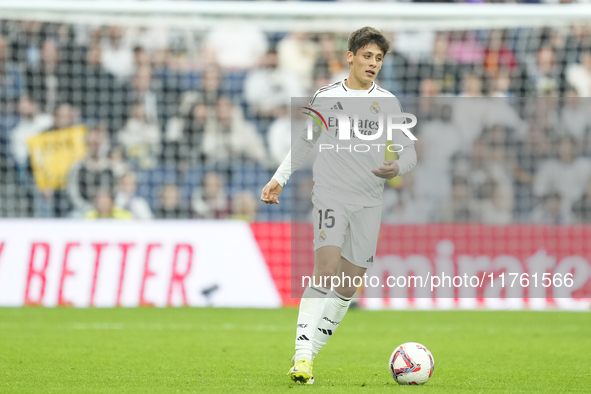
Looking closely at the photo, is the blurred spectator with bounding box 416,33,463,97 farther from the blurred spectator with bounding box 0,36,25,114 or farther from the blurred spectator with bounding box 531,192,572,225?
the blurred spectator with bounding box 0,36,25,114

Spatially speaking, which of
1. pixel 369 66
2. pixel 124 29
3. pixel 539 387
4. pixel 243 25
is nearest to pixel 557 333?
pixel 539 387

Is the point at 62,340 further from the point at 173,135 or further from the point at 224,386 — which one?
the point at 173,135

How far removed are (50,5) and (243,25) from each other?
3.82m

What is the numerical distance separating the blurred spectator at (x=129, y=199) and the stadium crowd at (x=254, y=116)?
0.02 meters

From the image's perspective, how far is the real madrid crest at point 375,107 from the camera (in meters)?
5.83

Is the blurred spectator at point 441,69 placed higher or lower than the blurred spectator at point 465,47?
lower

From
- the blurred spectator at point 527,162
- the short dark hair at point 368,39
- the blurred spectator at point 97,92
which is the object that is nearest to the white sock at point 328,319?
the short dark hair at point 368,39

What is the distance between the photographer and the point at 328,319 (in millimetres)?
5750

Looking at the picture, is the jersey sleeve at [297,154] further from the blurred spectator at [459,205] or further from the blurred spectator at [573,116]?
the blurred spectator at [573,116]

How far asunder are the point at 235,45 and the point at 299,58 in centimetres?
114

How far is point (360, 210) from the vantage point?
5.69 meters

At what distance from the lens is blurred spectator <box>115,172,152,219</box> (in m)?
13.0

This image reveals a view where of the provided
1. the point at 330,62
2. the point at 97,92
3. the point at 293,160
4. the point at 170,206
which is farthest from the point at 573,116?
the point at 293,160

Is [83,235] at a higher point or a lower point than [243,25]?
lower
